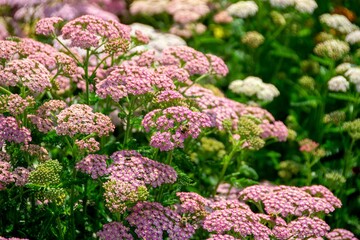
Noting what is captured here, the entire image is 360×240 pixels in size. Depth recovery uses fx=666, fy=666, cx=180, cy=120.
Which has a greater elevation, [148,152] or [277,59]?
[148,152]

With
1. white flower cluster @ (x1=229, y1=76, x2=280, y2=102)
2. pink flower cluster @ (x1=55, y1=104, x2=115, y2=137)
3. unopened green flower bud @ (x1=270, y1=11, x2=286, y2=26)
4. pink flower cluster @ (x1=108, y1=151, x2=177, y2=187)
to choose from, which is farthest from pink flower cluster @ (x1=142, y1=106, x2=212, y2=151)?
unopened green flower bud @ (x1=270, y1=11, x2=286, y2=26)

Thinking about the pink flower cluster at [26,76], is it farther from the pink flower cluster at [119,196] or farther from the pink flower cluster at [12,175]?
the pink flower cluster at [119,196]

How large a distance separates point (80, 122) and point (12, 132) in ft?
1.55

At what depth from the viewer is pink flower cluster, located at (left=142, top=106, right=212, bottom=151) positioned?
475 cm

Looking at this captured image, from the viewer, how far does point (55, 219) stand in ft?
15.9

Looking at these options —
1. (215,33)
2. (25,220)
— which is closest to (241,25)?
(215,33)

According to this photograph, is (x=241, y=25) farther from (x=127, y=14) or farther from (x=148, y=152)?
(x=148, y=152)

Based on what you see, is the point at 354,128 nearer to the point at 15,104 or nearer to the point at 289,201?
the point at 289,201

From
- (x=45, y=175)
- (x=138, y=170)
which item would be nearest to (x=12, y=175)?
(x=45, y=175)

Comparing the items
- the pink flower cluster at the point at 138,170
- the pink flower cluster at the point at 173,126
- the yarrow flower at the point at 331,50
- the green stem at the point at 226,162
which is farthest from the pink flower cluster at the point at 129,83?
the yarrow flower at the point at 331,50

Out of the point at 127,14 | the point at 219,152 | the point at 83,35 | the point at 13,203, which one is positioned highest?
the point at 83,35

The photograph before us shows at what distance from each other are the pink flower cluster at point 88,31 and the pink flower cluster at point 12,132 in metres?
0.78

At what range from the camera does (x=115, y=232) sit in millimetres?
4480

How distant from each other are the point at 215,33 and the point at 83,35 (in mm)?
5197
